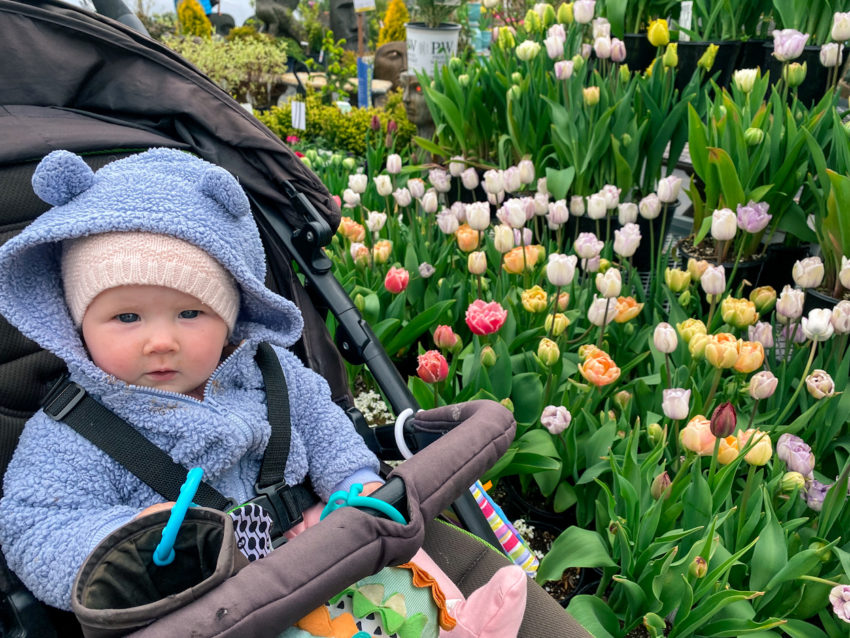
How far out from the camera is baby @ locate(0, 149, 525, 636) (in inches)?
42.1

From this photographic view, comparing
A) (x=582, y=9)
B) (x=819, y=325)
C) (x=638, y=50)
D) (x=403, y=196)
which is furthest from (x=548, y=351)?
(x=638, y=50)

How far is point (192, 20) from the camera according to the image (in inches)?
425

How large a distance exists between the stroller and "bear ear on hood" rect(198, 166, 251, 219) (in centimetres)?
33

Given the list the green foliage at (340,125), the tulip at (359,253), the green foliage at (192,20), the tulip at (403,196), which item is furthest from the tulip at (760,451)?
the green foliage at (192,20)

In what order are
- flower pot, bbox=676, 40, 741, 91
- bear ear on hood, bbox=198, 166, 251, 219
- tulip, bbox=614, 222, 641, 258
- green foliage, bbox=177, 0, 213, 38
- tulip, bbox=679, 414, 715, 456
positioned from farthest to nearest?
1. green foliage, bbox=177, 0, 213, 38
2. flower pot, bbox=676, 40, 741, 91
3. tulip, bbox=614, 222, 641, 258
4. tulip, bbox=679, 414, 715, 456
5. bear ear on hood, bbox=198, 166, 251, 219

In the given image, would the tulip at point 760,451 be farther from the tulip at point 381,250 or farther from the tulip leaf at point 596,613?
the tulip at point 381,250

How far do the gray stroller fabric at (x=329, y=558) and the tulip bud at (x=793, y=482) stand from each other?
708mm

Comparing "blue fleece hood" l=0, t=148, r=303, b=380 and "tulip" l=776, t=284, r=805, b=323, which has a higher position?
"blue fleece hood" l=0, t=148, r=303, b=380

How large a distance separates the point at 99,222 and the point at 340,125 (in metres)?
4.63

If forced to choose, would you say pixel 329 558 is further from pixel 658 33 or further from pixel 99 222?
pixel 658 33

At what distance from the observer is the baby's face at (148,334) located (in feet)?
3.70

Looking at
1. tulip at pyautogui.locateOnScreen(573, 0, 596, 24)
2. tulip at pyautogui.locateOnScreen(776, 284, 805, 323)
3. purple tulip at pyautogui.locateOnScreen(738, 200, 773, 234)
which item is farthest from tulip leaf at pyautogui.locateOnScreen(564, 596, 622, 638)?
tulip at pyautogui.locateOnScreen(573, 0, 596, 24)

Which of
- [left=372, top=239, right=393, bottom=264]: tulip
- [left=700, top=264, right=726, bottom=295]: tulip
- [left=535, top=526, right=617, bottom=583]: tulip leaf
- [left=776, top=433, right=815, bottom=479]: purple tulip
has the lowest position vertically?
[left=535, top=526, right=617, bottom=583]: tulip leaf

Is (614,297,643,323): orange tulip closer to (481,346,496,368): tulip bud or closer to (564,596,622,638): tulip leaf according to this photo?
(481,346,496,368): tulip bud
